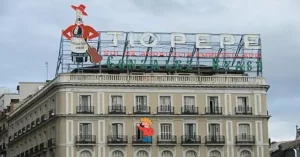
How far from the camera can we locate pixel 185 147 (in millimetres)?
75188

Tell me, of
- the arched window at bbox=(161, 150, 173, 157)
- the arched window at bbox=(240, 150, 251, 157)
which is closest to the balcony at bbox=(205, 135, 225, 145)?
the arched window at bbox=(240, 150, 251, 157)

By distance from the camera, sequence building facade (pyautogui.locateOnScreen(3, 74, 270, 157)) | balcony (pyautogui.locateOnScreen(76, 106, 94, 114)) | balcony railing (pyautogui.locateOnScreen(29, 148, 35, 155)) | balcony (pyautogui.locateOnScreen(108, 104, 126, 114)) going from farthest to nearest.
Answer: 1. balcony railing (pyautogui.locateOnScreen(29, 148, 35, 155))
2. balcony (pyautogui.locateOnScreen(108, 104, 126, 114))
3. balcony (pyautogui.locateOnScreen(76, 106, 94, 114))
4. building facade (pyautogui.locateOnScreen(3, 74, 270, 157))

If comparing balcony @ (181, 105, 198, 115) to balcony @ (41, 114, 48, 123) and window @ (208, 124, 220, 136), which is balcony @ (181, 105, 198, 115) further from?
balcony @ (41, 114, 48, 123)

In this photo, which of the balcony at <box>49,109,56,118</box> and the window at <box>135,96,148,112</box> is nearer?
the window at <box>135,96,148,112</box>

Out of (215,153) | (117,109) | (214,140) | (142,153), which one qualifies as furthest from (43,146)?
(215,153)

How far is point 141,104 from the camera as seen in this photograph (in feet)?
250

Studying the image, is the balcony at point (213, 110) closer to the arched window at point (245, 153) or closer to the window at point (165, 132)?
the window at point (165, 132)

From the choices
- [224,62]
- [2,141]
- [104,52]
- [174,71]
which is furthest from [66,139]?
[2,141]

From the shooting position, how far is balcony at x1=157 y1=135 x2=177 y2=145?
245 ft

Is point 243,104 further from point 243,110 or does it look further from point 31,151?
point 31,151

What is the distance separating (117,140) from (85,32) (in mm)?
13920

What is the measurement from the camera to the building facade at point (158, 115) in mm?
74000

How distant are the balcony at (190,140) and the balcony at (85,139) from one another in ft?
35.0

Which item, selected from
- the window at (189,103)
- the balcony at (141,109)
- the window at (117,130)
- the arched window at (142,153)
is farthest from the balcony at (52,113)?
the window at (189,103)
